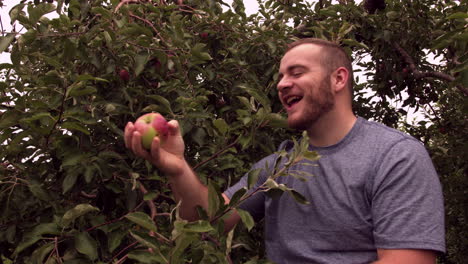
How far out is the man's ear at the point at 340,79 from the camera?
82.7 inches

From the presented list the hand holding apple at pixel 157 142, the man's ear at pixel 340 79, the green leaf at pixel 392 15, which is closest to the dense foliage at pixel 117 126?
the hand holding apple at pixel 157 142

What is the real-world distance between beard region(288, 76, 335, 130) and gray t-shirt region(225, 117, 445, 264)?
134mm

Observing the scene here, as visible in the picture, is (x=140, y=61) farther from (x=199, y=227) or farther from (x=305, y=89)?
(x=199, y=227)

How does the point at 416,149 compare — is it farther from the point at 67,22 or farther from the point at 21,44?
the point at 21,44

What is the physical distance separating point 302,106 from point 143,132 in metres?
0.70

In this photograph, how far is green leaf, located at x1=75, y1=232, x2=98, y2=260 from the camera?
1.65 meters

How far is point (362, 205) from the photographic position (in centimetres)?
176

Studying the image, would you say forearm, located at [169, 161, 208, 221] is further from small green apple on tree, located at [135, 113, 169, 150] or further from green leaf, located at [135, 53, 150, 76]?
green leaf, located at [135, 53, 150, 76]

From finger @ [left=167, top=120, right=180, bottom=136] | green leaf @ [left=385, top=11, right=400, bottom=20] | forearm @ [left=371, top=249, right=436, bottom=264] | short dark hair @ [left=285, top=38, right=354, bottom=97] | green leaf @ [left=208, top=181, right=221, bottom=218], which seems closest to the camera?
green leaf @ [left=208, top=181, right=221, bottom=218]

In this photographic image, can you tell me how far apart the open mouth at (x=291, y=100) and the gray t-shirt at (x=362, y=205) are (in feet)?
0.77

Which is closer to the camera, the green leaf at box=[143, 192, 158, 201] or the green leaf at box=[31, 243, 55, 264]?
the green leaf at box=[31, 243, 55, 264]

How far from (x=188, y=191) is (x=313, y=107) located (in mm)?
633

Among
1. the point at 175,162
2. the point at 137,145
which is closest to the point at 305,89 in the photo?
the point at 175,162

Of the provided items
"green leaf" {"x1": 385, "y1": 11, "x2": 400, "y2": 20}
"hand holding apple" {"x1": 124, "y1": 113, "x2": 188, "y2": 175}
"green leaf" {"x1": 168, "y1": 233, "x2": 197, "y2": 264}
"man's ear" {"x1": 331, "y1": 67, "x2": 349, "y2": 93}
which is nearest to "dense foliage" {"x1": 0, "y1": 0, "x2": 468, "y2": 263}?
"green leaf" {"x1": 168, "y1": 233, "x2": 197, "y2": 264}
